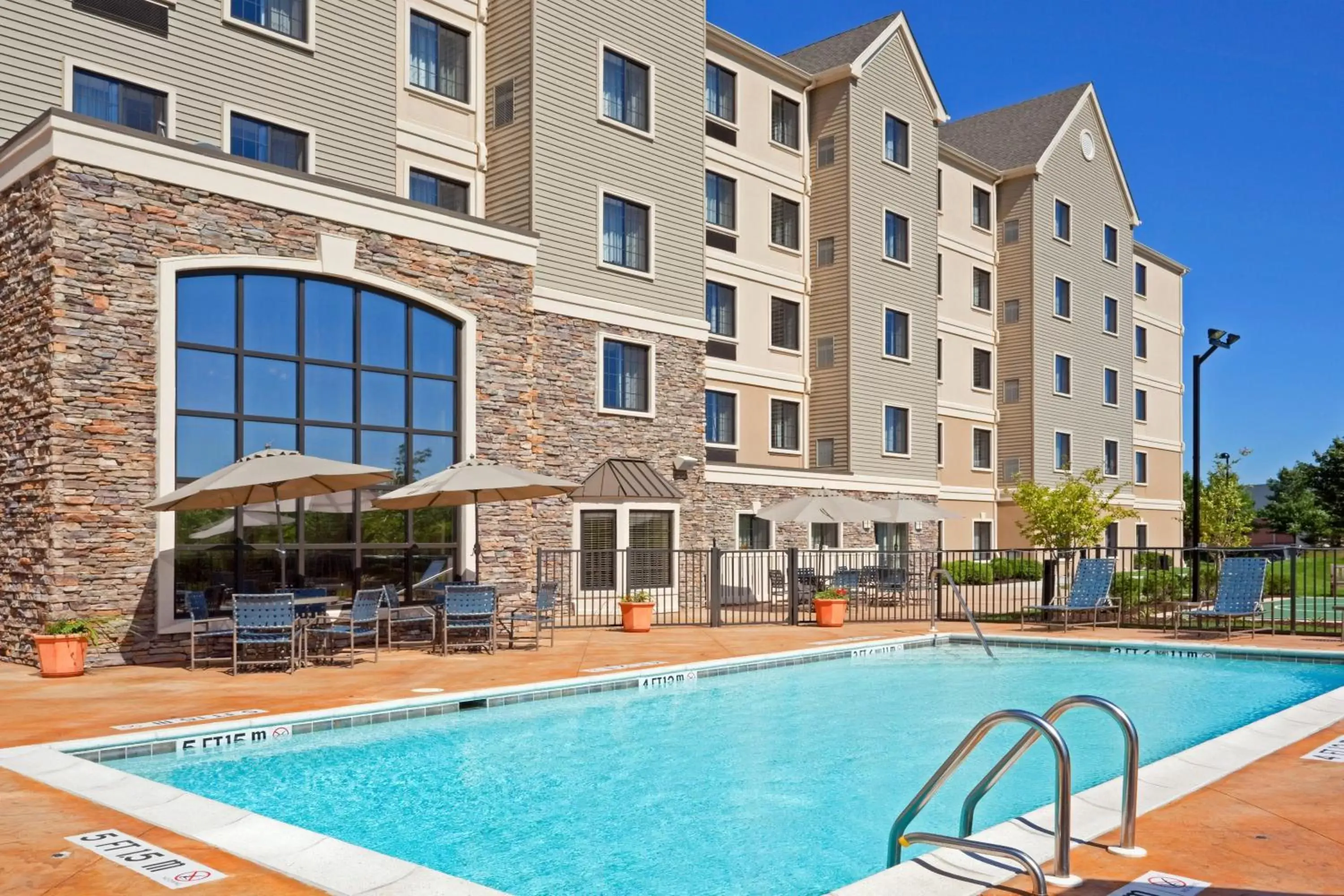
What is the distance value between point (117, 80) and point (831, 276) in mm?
18608

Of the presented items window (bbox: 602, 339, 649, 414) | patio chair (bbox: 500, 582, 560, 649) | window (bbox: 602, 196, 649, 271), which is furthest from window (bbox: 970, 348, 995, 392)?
patio chair (bbox: 500, 582, 560, 649)

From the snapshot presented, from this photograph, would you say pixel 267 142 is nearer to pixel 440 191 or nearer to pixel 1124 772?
pixel 440 191

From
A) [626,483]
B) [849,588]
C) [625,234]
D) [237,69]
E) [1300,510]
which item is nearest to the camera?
[237,69]

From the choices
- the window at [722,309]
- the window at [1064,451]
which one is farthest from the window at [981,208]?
the window at [722,309]

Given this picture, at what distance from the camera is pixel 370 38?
19.7 meters

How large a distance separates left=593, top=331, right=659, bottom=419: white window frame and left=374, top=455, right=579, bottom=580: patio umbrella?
5403 mm

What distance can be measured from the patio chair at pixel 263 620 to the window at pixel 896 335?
70.1ft

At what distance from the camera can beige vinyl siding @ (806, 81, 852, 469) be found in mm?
29781

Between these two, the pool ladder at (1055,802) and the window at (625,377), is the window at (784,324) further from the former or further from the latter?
the pool ladder at (1055,802)

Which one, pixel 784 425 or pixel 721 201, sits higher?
pixel 721 201

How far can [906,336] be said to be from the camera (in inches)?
1259

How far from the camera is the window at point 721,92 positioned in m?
27.2

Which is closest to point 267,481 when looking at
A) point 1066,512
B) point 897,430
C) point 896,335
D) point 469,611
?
point 469,611

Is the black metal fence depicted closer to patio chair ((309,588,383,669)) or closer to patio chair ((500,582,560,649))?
patio chair ((500,582,560,649))
